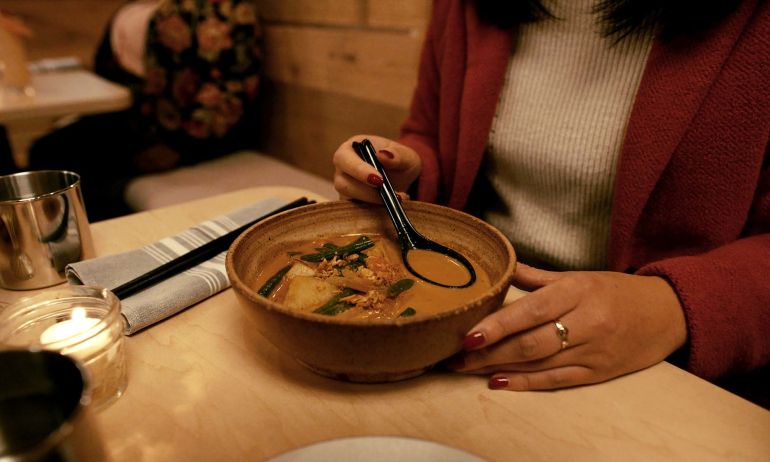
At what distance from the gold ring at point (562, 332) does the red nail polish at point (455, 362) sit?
0.14 m

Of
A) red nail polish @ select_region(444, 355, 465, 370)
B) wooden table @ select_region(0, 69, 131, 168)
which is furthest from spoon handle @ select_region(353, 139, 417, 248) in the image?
wooden table @ select_region(0, 69, 131, 168)

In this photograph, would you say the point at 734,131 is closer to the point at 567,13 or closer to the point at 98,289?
the point at 567,13

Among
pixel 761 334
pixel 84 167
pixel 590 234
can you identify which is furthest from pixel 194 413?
pixel 84 167

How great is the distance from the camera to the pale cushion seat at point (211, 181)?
2.39m

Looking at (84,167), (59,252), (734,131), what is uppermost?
(734,131)

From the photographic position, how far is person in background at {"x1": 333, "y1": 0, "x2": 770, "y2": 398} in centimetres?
70

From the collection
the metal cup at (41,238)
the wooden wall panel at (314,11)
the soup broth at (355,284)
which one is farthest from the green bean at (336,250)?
the wooden wall panel at (314,11)

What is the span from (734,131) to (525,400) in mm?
676

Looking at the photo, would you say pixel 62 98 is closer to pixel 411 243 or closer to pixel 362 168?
pixel 362 168

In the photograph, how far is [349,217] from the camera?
958mm

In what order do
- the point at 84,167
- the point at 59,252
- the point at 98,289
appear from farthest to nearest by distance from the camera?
the point at 84,167
the point at 59,252
the point at 98,289

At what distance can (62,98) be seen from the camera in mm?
2256

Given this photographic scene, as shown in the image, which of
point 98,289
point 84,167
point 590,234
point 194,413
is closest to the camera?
point 194,413

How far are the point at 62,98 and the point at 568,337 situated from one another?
2.43m
